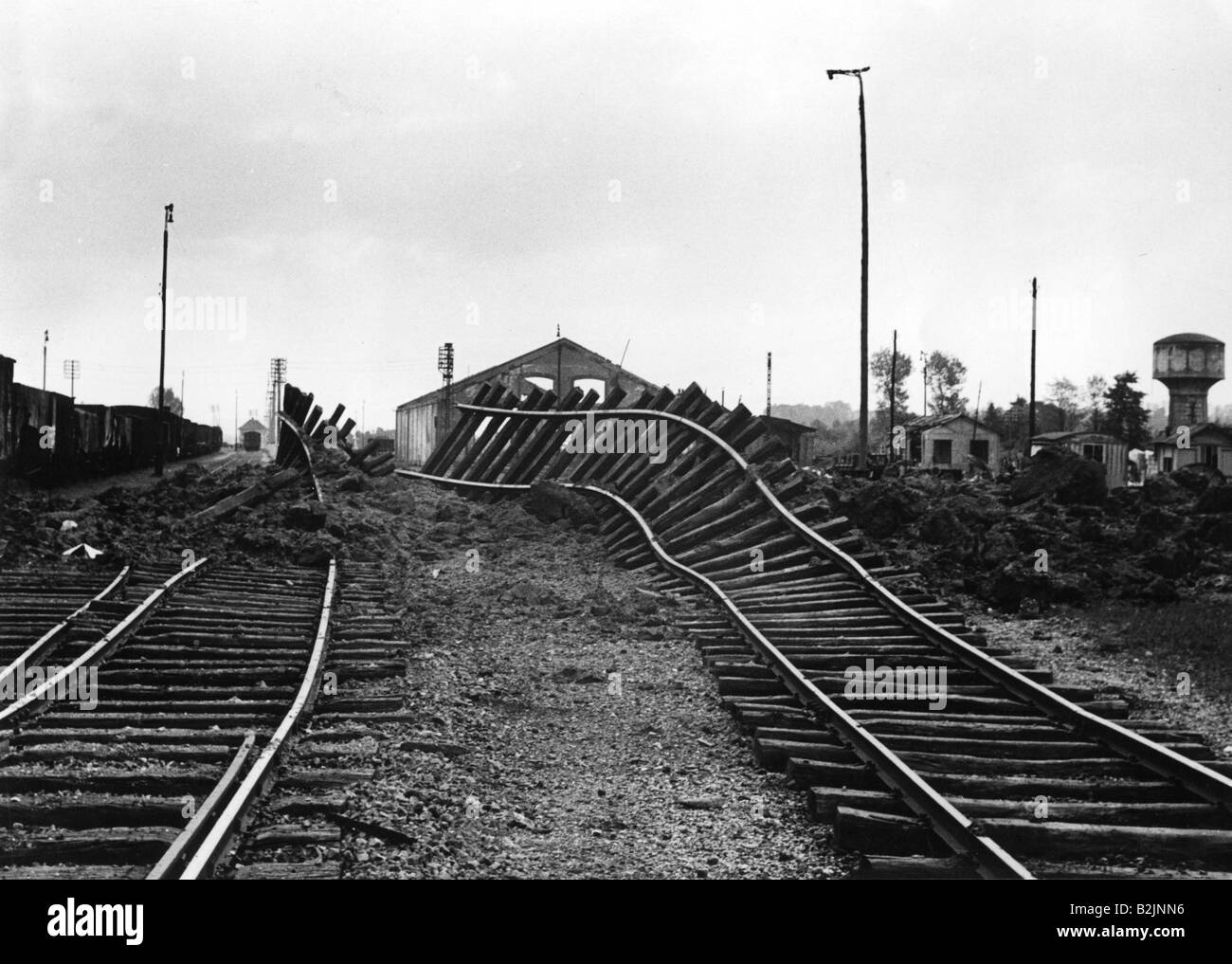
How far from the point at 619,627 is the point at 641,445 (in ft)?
25.5

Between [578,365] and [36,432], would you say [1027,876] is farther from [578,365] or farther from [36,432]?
[578,365]

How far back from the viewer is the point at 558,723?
667 cm

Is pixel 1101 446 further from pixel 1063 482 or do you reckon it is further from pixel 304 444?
pixel 304 444

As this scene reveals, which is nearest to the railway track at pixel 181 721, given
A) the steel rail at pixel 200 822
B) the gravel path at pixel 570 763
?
the steel rail at pixel 200 822

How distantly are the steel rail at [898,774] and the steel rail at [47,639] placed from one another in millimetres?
4864

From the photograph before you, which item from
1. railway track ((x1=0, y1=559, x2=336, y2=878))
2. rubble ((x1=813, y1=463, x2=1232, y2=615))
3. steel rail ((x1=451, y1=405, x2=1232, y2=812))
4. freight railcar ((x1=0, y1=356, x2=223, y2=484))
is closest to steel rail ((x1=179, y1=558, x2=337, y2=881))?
railway track ((x1=0, y1=559, x2=336, y2=878))

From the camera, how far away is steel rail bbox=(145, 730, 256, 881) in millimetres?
3756

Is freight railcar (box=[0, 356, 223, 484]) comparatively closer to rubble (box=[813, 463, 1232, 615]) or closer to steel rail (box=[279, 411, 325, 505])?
steel rail (box=[279, 411, 325, 505])

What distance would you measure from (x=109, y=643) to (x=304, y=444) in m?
14.5

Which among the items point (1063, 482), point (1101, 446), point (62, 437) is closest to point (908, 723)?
point (1063, 482)

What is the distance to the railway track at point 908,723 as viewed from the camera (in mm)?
4438

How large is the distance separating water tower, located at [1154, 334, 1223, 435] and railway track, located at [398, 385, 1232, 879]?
155ft

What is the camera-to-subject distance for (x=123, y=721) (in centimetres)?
593

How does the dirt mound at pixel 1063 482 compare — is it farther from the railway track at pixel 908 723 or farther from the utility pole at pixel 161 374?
the utility pole at pixel 161 374
